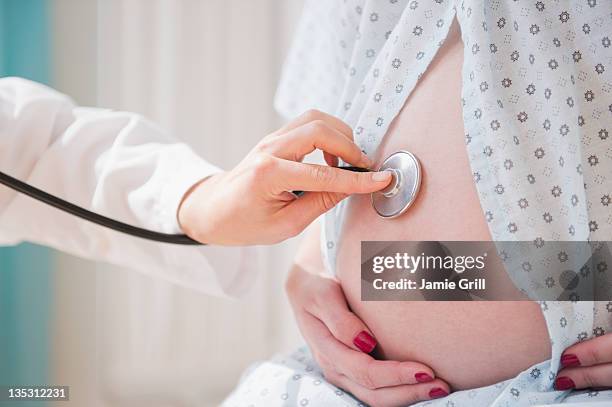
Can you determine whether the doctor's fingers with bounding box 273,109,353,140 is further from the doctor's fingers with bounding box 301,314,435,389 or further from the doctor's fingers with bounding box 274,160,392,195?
the doctor's fingers with bounding box 301,314,435,389

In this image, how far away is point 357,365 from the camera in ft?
1.68

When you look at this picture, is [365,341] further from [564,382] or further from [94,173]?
[94,173]

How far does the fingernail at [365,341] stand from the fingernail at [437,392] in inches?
2.7

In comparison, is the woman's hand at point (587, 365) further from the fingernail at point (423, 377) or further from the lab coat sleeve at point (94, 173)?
the lab coat sleeve at point (94, 173)

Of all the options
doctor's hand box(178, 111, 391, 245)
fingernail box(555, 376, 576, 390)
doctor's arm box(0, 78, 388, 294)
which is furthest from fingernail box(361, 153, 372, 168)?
fingernail box(555, 376, 576, 390)

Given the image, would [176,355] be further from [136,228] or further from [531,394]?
[531,394]

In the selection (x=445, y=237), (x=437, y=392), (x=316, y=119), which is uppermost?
(x=316, y=119)

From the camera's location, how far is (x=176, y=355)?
0.98 metres

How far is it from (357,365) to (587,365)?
0.19 meters

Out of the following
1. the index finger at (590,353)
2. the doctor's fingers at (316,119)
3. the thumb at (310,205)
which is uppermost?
the doctor's fingers at (316,119)

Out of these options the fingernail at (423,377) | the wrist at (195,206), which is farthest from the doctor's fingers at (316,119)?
the fingernail at (423,377)

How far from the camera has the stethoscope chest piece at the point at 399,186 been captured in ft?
1.54

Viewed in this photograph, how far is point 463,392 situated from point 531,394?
5 cm

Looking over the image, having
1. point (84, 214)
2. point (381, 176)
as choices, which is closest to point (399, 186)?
point (381, 176)
